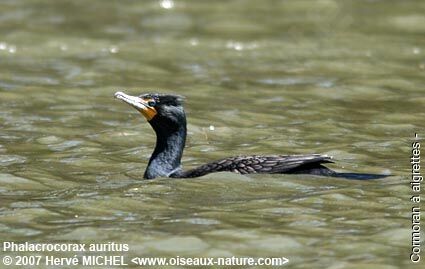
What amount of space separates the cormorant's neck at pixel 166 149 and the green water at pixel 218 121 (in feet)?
0.73

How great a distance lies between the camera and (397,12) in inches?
842

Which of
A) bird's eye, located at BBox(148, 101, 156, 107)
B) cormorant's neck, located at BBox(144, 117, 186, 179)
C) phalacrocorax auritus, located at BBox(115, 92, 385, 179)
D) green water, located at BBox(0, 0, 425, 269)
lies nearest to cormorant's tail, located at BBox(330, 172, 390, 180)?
phalacrocorax auritus, located at BBox(115, 92, 385, 179)

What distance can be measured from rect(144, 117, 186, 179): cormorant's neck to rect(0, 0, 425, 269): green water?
0.73 feet

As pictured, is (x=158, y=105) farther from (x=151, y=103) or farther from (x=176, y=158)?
(x=176, y=158)

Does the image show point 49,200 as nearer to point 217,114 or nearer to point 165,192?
point 165,192

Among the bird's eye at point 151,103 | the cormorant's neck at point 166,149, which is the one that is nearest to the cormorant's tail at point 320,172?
the cormorant's neck at point 166,149

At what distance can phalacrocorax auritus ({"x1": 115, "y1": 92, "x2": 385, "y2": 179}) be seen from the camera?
37.4 feet

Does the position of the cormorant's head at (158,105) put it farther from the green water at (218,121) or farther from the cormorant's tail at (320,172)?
the cormorant's tail at (320,172)

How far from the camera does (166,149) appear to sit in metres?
12.1

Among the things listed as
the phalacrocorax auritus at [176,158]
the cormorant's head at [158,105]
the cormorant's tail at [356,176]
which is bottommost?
the cormorant's tail at [356,176]

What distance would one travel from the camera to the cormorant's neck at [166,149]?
39.2 feet

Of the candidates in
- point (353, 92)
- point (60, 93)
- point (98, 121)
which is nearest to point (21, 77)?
point (60, 93)

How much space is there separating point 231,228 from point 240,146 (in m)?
4.01

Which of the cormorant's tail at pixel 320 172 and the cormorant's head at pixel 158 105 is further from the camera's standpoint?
the cormorant's head at pixel 158 105
